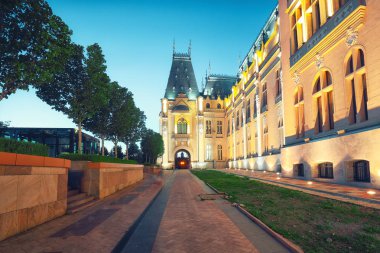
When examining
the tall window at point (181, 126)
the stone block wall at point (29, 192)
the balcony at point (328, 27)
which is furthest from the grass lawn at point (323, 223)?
the tall window at point (181, 126)

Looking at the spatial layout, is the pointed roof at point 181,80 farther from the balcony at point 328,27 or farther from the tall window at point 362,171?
the tall window at point 362,171

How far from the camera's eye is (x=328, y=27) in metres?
16.2

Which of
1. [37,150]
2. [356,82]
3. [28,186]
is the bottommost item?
[28,186]

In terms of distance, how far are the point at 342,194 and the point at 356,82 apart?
7.13 m

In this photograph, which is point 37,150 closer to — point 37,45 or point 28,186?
point 28,186

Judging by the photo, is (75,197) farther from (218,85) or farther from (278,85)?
(218,85)

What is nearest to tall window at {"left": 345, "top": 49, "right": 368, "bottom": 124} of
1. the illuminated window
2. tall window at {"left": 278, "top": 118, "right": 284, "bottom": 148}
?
the illuminated window

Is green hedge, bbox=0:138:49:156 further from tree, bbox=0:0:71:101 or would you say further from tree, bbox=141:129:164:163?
tree, bbox=141:129:164:163

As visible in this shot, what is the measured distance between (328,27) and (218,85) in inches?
2148

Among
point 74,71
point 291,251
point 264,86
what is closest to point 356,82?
point 291,251

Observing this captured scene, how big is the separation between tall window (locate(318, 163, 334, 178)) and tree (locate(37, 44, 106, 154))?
16.4m

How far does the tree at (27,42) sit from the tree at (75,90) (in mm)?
8173

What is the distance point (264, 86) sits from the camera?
34.5 meters

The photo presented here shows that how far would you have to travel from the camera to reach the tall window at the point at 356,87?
44.9 feet
